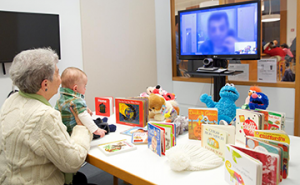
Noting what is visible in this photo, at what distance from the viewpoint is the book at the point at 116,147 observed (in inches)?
58.3

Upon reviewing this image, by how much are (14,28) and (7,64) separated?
421 millimetres

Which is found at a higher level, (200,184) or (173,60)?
(173,60)

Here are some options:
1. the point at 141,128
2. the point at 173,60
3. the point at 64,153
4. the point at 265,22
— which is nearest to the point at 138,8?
the point at 173,60

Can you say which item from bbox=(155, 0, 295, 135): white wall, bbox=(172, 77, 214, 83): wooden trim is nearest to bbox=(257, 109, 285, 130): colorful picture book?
bbox=(155, 0, 295, 135): white wall

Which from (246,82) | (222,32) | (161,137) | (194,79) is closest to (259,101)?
(161,137)

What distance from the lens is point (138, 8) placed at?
4.29 m

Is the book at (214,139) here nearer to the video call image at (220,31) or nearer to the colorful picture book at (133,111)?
the colorful picture book at (133,111)

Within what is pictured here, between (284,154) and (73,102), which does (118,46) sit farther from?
(284,154)

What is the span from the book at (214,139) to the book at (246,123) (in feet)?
0.71

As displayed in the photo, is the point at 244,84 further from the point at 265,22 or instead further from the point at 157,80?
the point at 157,80

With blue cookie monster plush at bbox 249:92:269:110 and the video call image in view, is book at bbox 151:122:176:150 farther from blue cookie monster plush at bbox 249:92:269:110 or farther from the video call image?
the video call image

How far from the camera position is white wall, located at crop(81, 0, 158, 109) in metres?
3.70

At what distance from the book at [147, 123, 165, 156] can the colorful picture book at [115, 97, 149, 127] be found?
0.42m

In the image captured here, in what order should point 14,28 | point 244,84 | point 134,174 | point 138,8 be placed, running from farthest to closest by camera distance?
1. point 138,8
2. point 244,84
3. point 14,28
4. point 134,174
